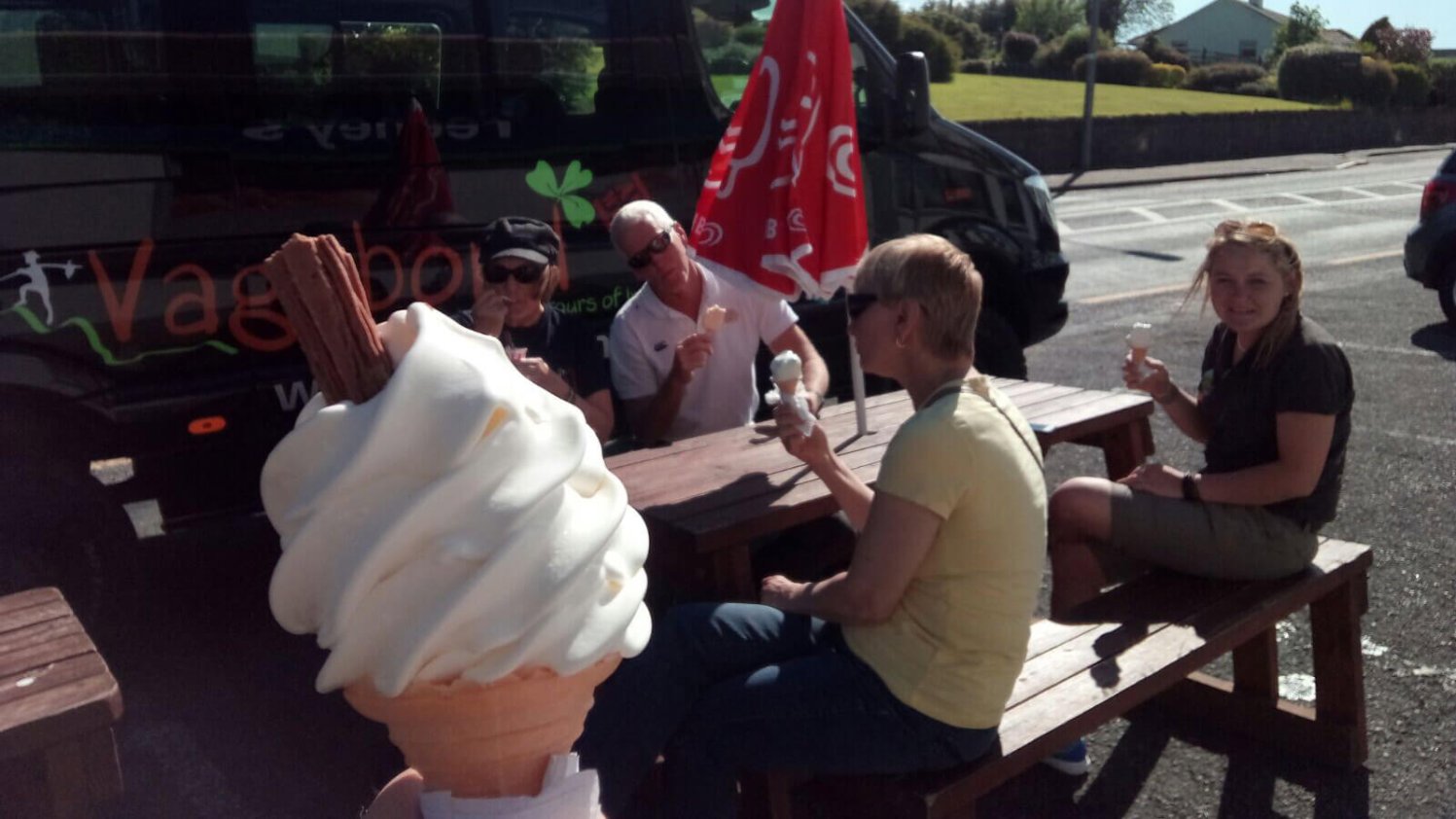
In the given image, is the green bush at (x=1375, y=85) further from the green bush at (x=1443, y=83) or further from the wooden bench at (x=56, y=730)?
the wooden bench at (x=56, y=730)

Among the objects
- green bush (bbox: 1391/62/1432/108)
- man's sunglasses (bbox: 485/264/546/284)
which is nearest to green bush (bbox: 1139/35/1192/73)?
green bush (bbox: 1391/62/1432/108)

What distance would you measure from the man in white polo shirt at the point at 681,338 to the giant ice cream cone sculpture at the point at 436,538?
91.3 inches

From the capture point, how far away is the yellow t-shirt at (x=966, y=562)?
92.9 inches

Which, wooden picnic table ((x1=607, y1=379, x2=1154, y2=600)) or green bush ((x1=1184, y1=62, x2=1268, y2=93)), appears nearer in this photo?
wooden picnic table ((x1=607, y1=379, x2=1154, y2=600))

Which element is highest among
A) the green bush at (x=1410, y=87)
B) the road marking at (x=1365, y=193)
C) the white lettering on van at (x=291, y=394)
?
the green bush at (x=1410, y=87)

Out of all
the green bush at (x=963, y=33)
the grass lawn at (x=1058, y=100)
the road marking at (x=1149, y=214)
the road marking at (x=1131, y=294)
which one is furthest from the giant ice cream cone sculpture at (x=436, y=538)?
the green bush at (x=963, y=33)

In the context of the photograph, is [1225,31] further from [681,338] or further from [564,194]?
[681,338]

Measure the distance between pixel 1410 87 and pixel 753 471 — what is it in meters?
47.7

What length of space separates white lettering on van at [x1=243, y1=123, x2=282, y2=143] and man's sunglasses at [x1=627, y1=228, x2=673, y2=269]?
4.35 feet

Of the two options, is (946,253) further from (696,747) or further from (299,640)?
(299,640)

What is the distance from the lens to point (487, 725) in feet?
4.59

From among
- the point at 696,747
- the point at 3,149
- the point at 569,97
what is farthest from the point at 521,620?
the point at 569,97

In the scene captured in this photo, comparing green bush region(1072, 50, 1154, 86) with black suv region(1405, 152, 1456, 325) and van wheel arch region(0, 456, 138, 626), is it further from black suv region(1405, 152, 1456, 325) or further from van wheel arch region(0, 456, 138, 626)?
van wheel arch region(0, 456, 138, 626)

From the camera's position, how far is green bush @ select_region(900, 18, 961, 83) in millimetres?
38731
